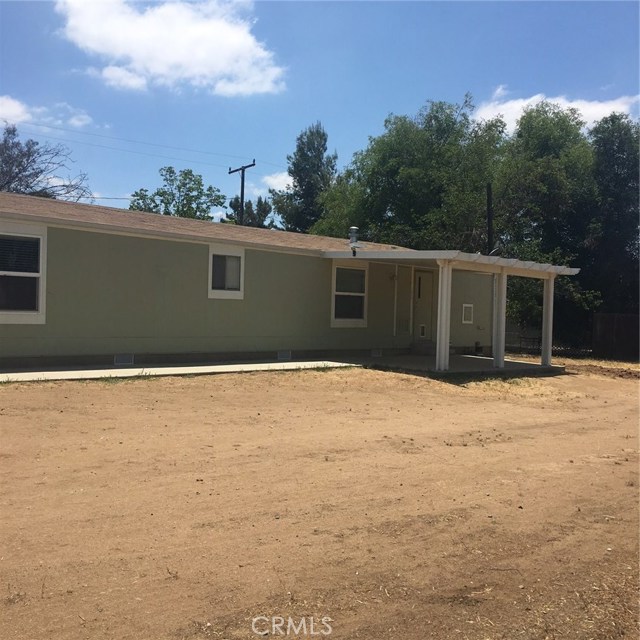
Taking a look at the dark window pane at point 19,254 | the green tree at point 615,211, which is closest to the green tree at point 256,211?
the green tree at point 615,211

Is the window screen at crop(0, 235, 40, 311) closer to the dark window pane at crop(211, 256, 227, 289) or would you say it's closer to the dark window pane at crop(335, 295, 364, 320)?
the dark window pane at crop(211, 256, 227, 289)

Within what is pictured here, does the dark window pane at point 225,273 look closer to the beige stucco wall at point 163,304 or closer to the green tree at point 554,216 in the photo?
the beige stucco wall at point 163,304

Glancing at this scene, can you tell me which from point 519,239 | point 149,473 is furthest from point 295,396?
point 519,239

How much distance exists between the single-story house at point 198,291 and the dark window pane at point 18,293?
0.05 ft

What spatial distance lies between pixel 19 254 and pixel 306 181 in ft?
107

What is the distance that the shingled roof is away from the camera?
10883mm

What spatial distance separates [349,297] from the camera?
15.7m

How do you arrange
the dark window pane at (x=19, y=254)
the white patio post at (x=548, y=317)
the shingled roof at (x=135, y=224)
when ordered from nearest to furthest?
the dark window pane at (x=19, y=254)
the shingled roof at (x=135, y=224)
the white patio post at (x=548, y=317)

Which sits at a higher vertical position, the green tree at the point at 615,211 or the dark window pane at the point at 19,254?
the green tree at the point at 615,211

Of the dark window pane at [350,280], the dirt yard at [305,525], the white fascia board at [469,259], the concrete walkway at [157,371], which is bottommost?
the dirt yard at [305,525]

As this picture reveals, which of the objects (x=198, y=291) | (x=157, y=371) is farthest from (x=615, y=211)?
(x=157, y=371)

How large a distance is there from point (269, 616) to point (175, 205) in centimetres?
3363

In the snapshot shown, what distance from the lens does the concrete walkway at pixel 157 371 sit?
9.62 m

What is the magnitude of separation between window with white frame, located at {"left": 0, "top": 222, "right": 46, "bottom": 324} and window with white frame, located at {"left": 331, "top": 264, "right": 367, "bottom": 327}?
6.84m
